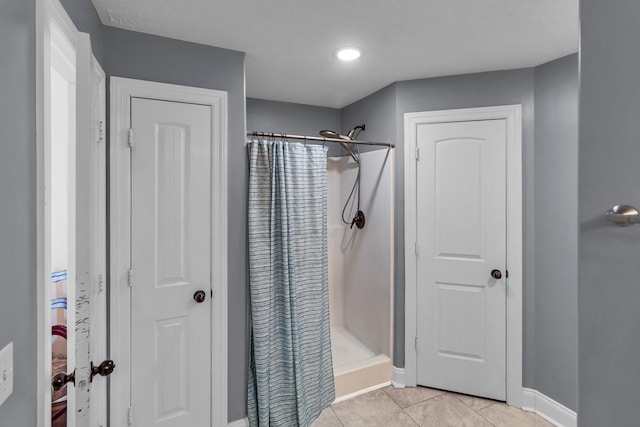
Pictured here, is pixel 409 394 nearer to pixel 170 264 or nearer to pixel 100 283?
pixel 170 264

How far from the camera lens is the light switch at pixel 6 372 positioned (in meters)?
0.70

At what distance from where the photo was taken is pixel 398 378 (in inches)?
101

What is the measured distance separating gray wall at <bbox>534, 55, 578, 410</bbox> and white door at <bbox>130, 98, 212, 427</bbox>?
228cm

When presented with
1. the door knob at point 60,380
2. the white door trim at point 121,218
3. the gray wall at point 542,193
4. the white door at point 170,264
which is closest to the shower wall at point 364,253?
the gray wall at point 542,193

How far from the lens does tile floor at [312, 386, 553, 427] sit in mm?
2137

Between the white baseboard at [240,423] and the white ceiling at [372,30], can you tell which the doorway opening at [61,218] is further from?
the white baseboard at [240,423]

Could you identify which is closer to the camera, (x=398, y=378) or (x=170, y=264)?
(x=170, y=264)

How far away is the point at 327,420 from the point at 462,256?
5.12 ft

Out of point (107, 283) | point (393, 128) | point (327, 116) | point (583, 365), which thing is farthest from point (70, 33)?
point (327, 116)

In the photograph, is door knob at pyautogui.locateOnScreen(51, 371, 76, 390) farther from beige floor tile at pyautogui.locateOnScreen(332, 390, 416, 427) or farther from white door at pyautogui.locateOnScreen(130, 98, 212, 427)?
beige floor tile at pyautogui.locateOnScreen(332, 390, 416, 427)

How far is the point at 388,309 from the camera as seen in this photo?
8.71 ft

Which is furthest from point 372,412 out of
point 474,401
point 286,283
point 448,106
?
point 448,106

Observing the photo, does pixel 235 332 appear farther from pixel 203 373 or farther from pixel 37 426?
pixel 37 426

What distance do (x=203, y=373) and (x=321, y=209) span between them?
1.30 m
